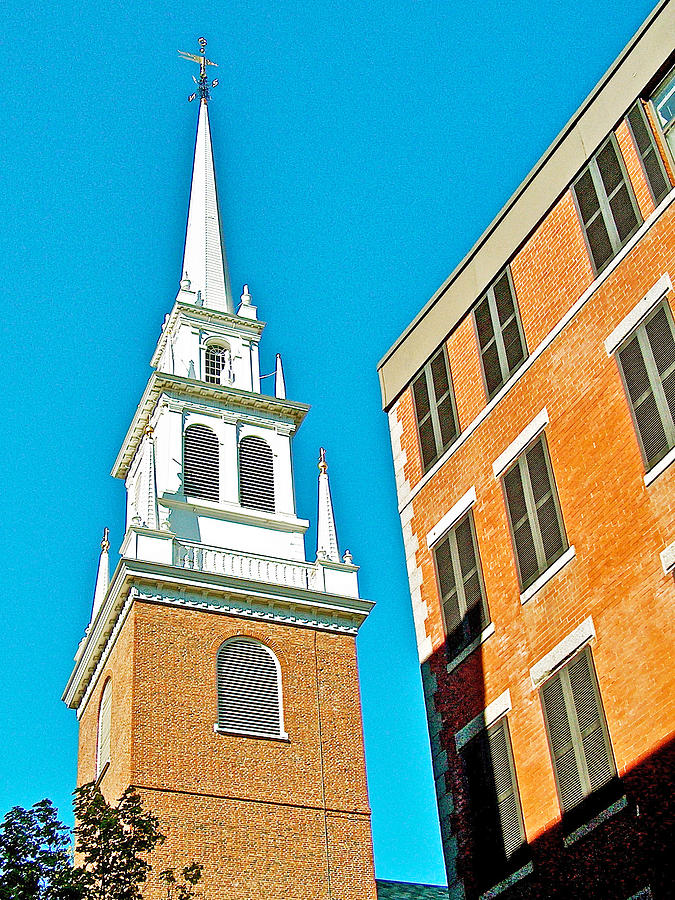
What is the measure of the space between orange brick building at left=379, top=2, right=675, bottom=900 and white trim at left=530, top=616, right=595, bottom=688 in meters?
0.03

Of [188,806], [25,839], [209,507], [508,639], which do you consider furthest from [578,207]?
[209,507]

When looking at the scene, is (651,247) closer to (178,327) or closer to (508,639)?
(508,639)

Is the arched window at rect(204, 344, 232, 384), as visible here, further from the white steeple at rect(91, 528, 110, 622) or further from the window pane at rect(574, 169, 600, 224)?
the window pane at rect(574, 169, 600, 224)

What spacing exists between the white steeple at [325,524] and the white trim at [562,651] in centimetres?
2168

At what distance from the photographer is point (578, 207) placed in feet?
58.5

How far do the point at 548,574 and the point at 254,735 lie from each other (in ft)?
59.5

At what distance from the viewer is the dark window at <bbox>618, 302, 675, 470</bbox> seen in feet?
49.5

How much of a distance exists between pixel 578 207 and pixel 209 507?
22391 millimetres

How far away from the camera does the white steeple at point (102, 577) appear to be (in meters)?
39.4

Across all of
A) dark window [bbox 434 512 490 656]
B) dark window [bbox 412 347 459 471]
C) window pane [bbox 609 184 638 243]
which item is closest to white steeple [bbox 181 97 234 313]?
dark window [bbox 412 347 459 471]

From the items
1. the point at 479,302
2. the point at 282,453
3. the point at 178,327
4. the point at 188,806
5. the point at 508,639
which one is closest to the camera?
the point at 508,639

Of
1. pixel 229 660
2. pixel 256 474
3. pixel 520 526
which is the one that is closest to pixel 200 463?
pixel 256 474

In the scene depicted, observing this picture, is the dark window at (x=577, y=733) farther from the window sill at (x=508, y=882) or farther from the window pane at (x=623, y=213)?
the window pane at (x=623, y=213)

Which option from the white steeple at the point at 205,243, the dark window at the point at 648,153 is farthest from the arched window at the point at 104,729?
the dark window at the point at 648,153
